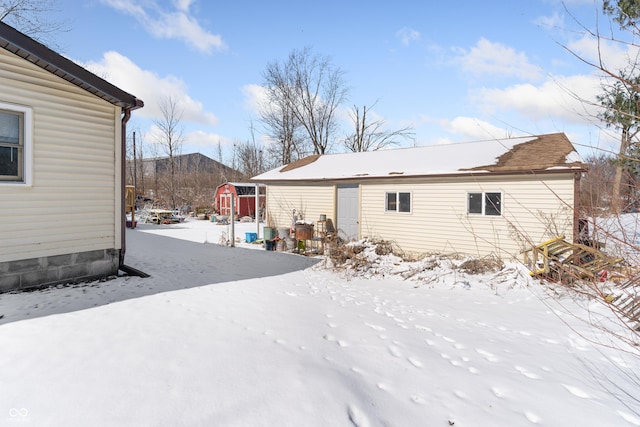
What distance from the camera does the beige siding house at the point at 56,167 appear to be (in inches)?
217

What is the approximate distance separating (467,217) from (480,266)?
182 centimetres

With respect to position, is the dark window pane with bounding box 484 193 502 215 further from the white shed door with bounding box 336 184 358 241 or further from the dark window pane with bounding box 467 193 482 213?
the white shed door with bounding box 336 184 358 241

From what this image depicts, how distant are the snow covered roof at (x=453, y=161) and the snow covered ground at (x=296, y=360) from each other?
171 inches

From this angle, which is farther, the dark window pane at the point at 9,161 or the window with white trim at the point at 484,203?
the window with white trim at the point at 484,203

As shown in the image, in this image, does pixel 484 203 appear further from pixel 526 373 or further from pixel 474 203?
pixel 526 373

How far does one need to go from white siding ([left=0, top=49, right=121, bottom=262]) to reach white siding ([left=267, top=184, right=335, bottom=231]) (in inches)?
310

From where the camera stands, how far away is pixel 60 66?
5.66 m

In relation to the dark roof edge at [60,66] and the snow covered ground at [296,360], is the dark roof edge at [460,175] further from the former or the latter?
the dark roof edge at [60,66]

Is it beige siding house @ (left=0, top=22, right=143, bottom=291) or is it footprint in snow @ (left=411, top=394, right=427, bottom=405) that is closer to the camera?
footprint in snow @ (left=411, top=394, right=427, bottom=405)

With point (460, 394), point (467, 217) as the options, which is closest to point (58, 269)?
point (460, 394)

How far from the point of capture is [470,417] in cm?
283

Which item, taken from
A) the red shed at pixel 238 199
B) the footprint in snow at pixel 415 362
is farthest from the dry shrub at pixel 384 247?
the red shed at pixel 238 199

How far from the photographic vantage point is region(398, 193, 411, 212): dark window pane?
449 inches

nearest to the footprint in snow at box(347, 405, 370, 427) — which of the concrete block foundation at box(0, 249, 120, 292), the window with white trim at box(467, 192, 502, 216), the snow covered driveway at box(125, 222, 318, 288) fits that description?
the snow covered driveway at box(125, 222, 318, 288)
